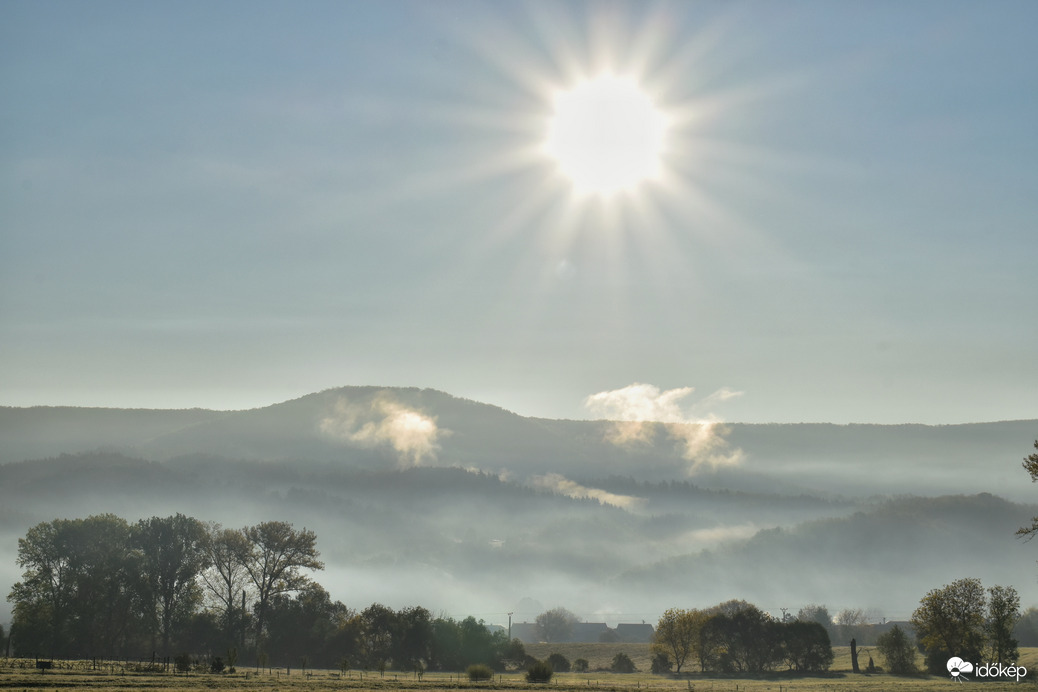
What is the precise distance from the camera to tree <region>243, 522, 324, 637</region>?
119812 millimetres

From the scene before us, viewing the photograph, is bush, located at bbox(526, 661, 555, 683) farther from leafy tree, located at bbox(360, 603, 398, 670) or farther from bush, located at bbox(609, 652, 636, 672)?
bush, located at bbox(609, 652, 636, 672)

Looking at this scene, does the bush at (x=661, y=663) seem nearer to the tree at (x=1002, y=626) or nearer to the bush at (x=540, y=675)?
the bush at (x=540, y=675)

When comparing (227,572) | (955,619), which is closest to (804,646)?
(955,619)

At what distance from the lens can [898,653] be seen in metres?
125

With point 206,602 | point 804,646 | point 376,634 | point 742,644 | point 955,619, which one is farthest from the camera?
point 742,644

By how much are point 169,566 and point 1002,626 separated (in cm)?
10879

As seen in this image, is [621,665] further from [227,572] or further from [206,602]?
[206,602]

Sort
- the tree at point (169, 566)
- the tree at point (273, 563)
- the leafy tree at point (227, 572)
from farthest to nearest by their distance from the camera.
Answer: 1. the leafy tree at point (227, 572)
2. the tree at point (273, 563)
3. the tree at point (169, 566)

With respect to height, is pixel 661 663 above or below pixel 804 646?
below

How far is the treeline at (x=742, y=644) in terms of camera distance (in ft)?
447

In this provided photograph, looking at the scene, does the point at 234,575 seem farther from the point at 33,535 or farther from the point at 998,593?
the point at 998,593

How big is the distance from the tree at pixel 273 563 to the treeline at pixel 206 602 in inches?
5.4

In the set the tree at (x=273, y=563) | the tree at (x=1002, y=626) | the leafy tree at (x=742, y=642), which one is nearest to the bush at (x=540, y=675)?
the tree at (x=273, y=563)

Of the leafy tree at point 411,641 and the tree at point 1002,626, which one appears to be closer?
the tree at point 1002,626
